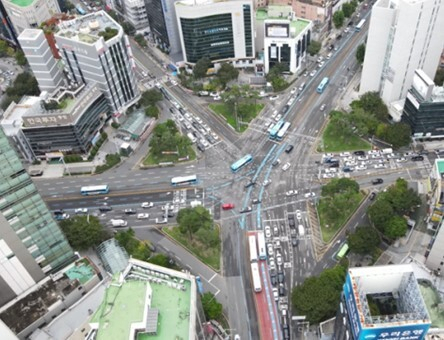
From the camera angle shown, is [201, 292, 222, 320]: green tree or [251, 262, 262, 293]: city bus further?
[251, 262, 262, 293]: city bus

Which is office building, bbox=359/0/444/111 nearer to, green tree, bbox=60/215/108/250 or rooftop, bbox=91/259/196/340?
rooftop, bbox=91/259/196/340

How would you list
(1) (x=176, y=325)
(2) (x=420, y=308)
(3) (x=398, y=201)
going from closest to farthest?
(2) (x=420, y=308) → (1) (x=176, y=325) → (3) (x=398, y=201)

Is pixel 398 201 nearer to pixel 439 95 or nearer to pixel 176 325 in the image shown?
pixel 439 95

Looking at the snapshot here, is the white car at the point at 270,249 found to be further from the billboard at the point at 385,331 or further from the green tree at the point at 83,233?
the billboard at the point at 385,331

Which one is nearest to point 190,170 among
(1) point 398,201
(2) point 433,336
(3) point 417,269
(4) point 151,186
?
(4) point 151,186

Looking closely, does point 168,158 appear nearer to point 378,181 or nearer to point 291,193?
point 291,193

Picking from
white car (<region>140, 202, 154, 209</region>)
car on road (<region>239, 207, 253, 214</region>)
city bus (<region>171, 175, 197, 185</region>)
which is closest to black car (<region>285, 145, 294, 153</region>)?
car on road (<region>239, 207, 253, 214</region>)
